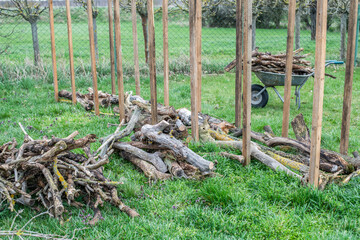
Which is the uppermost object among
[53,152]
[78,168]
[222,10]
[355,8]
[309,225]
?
[222,10]

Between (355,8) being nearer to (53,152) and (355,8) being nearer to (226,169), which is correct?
(226,169)

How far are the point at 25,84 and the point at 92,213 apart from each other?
20.1 ft

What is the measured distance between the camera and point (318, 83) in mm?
3188

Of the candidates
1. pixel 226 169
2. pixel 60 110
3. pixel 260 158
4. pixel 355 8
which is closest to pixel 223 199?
pixel 226 169

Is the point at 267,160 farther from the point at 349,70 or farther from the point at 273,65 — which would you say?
the point at 273,65

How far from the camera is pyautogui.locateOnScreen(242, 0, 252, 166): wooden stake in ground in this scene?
366cm

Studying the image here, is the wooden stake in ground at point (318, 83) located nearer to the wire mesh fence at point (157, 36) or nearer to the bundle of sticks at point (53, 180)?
the bundle of sticks at point (53, 180)

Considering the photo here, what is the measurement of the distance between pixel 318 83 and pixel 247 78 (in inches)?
30.5

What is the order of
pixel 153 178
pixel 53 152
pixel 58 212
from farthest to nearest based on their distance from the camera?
pixel 153 178 < pixel 53 152 < pixel 58 212

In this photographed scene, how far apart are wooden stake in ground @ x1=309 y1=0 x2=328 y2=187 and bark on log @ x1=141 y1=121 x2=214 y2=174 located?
3.13 ft

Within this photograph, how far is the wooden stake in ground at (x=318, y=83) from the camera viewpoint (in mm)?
3072

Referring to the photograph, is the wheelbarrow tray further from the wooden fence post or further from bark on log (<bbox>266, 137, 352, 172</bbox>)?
the wooden fence post

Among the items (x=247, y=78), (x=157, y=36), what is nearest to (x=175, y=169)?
(x=247, y=78)

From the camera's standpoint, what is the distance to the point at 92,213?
Result: 3164 millimetres
